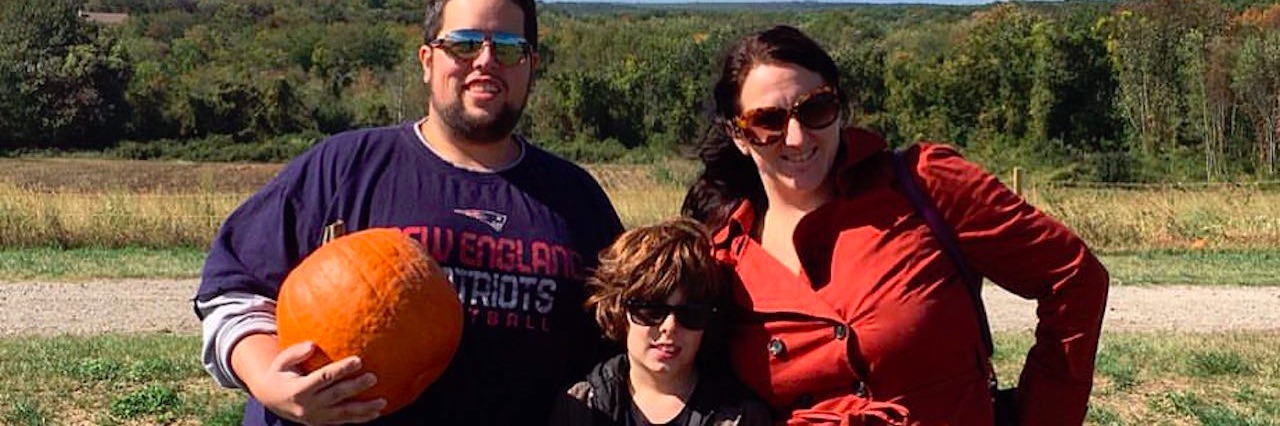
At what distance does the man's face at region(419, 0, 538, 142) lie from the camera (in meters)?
2.90

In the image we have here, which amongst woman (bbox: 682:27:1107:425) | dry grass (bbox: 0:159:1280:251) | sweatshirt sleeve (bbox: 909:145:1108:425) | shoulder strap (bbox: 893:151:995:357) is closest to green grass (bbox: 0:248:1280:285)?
dry grass (bbox: 0:159:1280:251)

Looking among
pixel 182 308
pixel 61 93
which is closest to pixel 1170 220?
pixel 182 308

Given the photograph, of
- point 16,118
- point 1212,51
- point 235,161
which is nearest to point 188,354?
point 1212,51

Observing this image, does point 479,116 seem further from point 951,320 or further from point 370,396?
point 951,320

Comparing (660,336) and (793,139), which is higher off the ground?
(793,139)

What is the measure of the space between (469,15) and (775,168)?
73cm

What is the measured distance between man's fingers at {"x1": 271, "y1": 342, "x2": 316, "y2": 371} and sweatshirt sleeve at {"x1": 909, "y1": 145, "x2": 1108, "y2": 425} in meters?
1.26

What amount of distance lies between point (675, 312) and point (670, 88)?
205 feet

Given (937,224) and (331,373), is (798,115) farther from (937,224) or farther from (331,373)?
(331,373)

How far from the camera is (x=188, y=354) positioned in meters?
8.52

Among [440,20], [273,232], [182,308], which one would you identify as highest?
[440,20]

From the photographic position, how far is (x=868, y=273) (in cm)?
281

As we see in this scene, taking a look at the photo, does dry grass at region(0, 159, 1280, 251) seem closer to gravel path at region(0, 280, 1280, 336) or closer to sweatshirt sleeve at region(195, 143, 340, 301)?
gravel path at region(0, 280, 1280, 336)

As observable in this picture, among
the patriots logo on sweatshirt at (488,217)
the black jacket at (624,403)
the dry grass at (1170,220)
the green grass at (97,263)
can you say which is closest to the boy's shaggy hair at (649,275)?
the black jacket at (624,403)
